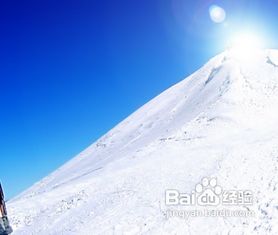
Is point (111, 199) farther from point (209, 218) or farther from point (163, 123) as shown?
point (163, 123)

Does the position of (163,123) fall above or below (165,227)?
above

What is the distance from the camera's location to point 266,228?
51.2ft

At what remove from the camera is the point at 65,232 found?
20719 mm

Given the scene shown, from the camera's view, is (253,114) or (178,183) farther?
(253,114)

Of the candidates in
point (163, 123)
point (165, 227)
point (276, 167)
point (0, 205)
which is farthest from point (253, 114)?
point (0, 205)

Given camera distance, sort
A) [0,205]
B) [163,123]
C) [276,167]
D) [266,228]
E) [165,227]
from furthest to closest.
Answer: [163,123], [276,167], [165,227], [266,228], [0,205]

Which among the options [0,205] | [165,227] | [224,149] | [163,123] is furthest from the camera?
[163,123]

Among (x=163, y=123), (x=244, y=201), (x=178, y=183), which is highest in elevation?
(x=163, y=123)

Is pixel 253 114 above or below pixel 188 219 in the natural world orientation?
above

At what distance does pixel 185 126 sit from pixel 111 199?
21.6 metres

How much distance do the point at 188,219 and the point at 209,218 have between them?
1.05 meters

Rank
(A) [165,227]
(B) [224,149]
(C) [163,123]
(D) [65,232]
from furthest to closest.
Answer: (C) [163,123]
(B) [224,149]
(D) [65,232]
(A) [165,227]

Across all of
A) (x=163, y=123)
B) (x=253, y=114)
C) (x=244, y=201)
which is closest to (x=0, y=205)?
(x=244, y=201)

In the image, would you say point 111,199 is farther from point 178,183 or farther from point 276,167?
point 276,167
